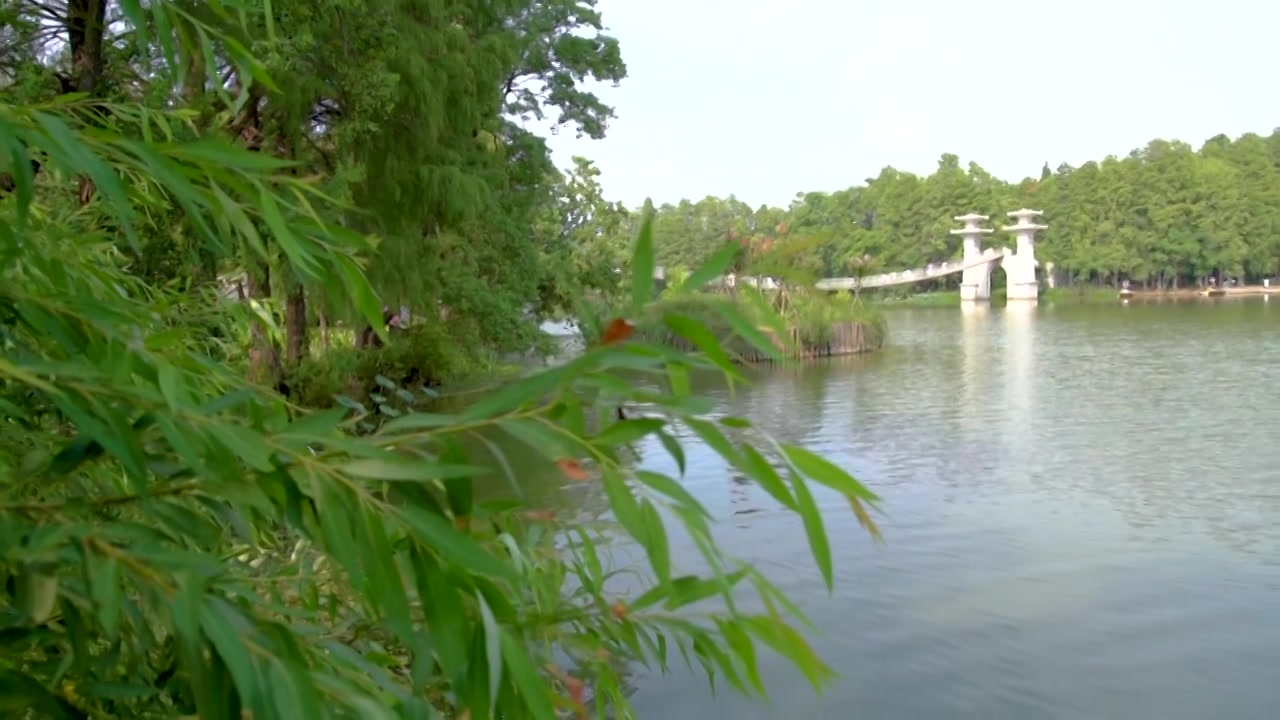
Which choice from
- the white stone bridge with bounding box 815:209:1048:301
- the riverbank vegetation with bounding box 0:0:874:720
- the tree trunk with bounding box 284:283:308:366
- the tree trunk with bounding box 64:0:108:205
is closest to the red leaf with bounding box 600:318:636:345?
the riverbank vegetation with bounding box 0:0:874:720

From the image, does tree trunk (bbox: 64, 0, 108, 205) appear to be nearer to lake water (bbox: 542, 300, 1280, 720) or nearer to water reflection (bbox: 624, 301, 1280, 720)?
lake water (bbox: 542, 300, 1280, 720)

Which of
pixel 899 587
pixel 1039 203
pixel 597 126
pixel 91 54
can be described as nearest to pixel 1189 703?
pixel 899 587

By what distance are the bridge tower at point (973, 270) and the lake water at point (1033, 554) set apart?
3395 cm

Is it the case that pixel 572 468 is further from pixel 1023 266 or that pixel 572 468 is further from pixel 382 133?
pixel 1023 266

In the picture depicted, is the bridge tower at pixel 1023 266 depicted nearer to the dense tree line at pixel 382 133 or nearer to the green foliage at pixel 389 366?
the dense tree line at pixel 382 133

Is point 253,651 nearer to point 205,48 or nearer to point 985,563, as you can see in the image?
point 205,48

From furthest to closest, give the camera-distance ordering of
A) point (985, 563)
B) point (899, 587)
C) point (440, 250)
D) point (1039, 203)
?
point (1039, 203) < point (440, 250) < point (985, 563) < point (899, 587)

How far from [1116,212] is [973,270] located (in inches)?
344

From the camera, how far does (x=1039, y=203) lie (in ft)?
178

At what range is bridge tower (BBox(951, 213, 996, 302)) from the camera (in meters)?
45.9

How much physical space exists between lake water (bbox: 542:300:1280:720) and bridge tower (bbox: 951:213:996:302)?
3395 centimetres

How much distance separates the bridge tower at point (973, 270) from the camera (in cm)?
4591

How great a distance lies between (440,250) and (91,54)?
526cm

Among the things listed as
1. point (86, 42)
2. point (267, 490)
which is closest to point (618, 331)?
point (267, 490)
